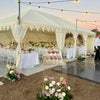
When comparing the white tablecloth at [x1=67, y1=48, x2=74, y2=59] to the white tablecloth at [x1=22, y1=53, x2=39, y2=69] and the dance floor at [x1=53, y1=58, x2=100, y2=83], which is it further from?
the white tablecloth at [x1=22, y1=53, x2=39, y2=69]

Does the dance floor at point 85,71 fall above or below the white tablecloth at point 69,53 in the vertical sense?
below

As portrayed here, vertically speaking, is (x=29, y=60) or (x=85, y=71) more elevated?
(x=29, y=60)

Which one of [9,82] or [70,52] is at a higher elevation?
[70,52]

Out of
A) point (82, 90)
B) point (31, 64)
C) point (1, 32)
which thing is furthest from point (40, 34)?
point (82, 90)

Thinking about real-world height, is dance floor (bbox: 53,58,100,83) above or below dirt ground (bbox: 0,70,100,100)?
above

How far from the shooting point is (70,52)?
654 centimetres

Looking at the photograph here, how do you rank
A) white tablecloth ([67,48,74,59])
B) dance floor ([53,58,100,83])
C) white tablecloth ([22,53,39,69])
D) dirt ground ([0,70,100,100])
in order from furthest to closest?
white tablecloth ([67,48,74,59]) → white tablecloth ([22,53,39,69]) → dance floor ([53,58,100,83]) → dirt ground ([0,70,100,100])

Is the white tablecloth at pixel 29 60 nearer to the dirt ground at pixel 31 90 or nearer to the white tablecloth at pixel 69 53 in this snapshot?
the dirt ground at pixel 31 90

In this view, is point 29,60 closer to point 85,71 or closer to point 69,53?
point 85,71

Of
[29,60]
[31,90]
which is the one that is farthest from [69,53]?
[31,90]

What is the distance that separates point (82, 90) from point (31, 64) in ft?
8.38

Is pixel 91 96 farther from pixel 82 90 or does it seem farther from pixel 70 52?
pixel 70 52

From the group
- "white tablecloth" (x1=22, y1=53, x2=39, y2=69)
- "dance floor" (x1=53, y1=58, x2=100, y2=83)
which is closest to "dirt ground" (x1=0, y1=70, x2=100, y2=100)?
"dance floor" (x1=53, y1=58, x2=100, y2=83)

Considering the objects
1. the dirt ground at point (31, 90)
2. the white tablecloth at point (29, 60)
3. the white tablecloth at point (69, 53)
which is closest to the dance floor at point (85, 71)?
the dirt ground at point (31, 90)
